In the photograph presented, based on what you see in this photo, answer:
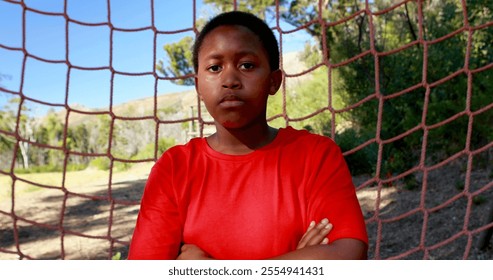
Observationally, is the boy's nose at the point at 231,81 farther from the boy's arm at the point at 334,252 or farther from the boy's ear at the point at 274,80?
the boy's arm at the point at 334,252

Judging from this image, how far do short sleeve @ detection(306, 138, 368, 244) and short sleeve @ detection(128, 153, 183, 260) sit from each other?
0.75 feet

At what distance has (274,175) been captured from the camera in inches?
37.7

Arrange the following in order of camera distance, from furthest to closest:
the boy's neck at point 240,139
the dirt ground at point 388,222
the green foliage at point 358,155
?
1. the green foliage at point 358,155
2. the dirt ground at point 388,222
3. the boy's neck at point 240,139

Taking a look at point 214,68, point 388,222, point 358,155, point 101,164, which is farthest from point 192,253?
point 101,164

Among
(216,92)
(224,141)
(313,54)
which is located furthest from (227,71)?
(313,54)

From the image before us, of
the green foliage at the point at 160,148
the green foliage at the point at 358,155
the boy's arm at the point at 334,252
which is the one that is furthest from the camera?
the green foliage at the point at 160,148

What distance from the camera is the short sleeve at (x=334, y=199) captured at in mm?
911

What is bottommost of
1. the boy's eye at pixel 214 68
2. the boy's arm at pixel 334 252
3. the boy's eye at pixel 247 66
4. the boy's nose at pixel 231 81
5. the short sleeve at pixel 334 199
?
the boy's arm at pixel 334 252

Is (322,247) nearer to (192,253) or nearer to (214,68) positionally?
(192,253)

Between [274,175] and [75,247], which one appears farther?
Answer: [75,247]

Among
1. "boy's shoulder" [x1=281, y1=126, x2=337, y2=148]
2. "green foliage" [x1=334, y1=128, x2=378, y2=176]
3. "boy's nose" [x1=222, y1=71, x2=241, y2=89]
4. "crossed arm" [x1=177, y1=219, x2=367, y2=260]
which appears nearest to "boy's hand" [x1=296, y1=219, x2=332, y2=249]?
"crossed arm" [x1=177, y1=219, x2=367, y2=260]

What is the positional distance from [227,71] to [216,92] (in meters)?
0.04

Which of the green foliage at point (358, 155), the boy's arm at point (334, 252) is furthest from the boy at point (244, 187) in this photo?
the green foliage at point (358, 155)
